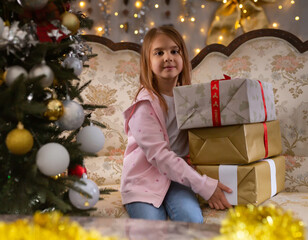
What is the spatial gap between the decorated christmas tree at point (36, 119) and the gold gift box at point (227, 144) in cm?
42

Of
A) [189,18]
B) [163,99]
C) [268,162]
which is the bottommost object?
[268,162]

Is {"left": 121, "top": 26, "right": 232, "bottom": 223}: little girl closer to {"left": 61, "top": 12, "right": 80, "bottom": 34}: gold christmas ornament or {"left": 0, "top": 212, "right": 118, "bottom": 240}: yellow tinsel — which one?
{"left": 61, "top": 12, "right": 80, "bottom": 34}: gold christmas ornament

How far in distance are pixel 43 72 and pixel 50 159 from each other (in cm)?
21

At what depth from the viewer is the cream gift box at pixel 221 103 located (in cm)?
115

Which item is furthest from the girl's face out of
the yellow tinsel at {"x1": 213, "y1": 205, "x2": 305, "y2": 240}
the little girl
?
the yellow tinsel at {"x1": 213, "y1": 205, "x2": 305, "y2": 240}

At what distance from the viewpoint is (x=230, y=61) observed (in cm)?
168

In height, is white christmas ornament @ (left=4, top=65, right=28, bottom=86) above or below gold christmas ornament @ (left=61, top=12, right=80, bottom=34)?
below

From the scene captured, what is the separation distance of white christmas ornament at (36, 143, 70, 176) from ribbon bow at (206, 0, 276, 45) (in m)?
1.65

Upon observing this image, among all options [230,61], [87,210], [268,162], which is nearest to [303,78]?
[230,61]

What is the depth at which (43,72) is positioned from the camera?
82 centimetres

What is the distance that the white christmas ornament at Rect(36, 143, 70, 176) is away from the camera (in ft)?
2.53

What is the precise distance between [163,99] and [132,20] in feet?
3.58

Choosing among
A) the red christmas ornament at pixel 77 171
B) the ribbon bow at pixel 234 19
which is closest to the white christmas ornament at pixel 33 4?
the red christmas ornament at pixel 77 171

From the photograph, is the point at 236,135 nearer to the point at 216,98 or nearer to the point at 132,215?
the point at 216,98
